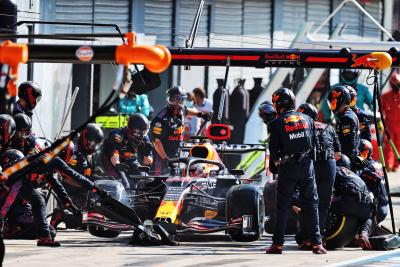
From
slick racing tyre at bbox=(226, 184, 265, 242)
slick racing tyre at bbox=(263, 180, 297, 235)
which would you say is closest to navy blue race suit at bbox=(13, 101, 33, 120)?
slick racing tyre at bbox=(226, 184, 265, 242)

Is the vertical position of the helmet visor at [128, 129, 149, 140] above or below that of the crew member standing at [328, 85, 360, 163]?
below

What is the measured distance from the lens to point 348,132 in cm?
1608

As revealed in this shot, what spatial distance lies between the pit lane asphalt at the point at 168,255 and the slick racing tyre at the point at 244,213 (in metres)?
0.12

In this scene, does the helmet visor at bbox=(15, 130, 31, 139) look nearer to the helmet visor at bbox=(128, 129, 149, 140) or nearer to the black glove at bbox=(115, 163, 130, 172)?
the black glove at bbox=(115, 163, 130, 172)

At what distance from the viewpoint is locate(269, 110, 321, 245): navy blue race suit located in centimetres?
1446

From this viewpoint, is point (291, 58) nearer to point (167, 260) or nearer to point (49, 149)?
point (167, 260)

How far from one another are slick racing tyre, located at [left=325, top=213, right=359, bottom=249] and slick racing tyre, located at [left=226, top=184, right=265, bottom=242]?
89 cm

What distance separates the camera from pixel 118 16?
2948 cm

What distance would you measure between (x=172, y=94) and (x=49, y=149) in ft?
26.3

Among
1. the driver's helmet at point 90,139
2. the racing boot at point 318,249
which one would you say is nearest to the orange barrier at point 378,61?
the racing boot at point 318,249

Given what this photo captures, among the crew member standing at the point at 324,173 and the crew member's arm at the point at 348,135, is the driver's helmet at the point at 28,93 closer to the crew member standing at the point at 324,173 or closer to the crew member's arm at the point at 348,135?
the crew member standing at the point at 324,173

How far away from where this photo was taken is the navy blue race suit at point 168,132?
19.1 meters

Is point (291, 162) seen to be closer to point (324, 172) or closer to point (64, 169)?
point (324, 172)

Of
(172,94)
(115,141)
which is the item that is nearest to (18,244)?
(115,141)
